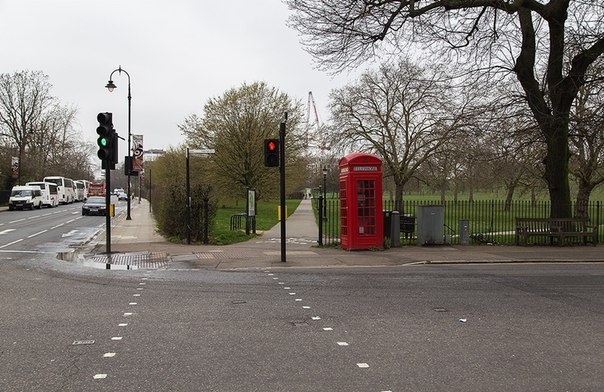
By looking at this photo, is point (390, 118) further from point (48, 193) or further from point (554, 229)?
point (48, 193)

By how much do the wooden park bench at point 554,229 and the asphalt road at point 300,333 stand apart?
6974 millimetres

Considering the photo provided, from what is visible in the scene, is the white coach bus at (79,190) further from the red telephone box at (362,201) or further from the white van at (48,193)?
the red telephone box at (362,201)

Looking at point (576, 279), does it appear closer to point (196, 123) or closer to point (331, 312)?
point (331, 312)

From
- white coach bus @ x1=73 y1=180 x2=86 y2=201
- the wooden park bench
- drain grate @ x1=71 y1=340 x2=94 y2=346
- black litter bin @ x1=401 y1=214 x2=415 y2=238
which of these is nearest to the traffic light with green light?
black litter bin @ x1=401 y1=214 x2=415 y2=238

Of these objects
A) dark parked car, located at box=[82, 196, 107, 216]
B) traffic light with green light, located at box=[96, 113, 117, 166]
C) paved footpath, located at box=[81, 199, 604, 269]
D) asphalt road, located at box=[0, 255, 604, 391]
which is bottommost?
asphalt road, located at box=[0, 255, 604, 391]

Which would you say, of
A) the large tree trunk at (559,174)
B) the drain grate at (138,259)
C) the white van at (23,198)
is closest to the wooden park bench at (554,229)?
the large tree trunk at (559,174)

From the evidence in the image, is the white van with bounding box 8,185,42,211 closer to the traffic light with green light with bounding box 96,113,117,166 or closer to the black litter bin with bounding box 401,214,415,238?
the traffic light with green light with bounding box 96,113,117,166

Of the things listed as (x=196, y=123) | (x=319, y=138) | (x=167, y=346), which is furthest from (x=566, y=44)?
(x=196, y=123)

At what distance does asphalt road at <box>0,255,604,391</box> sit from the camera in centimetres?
531

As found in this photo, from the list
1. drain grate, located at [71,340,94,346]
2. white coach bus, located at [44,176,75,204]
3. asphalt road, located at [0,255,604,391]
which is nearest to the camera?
asphalt road, located at [0,255,604,391]

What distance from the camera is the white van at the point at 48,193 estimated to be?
5778 centimetres

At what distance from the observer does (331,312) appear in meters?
8.38

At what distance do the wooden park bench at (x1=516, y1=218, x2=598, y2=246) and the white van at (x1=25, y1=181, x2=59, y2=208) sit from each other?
168ft

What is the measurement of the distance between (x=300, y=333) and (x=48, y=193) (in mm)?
58366
